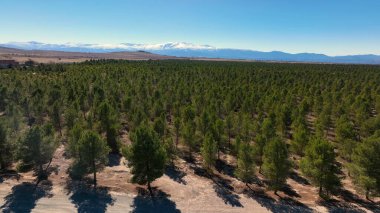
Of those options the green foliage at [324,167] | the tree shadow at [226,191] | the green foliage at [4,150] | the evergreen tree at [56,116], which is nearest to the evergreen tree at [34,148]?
the green foliage at [4,150]

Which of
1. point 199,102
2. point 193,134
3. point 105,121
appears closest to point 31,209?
point 105,121

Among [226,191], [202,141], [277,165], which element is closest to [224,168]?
[202,141]

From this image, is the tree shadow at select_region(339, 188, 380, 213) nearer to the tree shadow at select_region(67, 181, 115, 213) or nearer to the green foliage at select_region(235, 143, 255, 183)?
the green foliage at select_region(235, 143, 255, 183)

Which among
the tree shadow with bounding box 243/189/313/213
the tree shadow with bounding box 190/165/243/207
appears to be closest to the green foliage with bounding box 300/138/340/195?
the tree shadow with bounding box 243/189/313/213

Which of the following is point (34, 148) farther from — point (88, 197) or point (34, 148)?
point (88, 197)

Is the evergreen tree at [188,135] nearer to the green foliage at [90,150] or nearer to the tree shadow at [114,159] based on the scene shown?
the tree shadow at [114,159]

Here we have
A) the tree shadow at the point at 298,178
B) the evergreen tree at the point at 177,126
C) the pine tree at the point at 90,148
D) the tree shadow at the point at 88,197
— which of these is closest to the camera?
the tree shadow at the point at 88,197

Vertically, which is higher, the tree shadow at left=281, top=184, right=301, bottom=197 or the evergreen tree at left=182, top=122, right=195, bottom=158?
the evergreen tree at left=182, top=122, right=195, bottom=158
